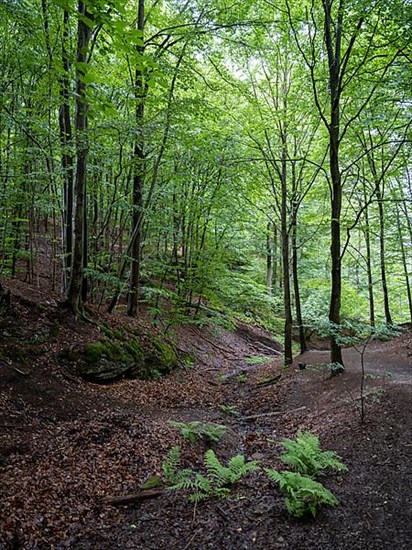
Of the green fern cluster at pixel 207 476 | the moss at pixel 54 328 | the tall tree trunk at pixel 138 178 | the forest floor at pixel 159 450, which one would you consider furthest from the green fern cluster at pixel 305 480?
the tall tree trunk at pixel 138 178

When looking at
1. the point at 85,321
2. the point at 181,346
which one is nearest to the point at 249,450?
the point at 85,321

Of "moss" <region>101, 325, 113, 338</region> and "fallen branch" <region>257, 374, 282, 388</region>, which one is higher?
"moss" <region>101, 325, 113, 338</region>

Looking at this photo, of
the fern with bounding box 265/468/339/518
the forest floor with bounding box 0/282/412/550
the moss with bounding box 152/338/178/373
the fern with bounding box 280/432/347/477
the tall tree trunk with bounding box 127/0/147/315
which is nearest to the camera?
the forest floor with bounding box 0/282/412/550

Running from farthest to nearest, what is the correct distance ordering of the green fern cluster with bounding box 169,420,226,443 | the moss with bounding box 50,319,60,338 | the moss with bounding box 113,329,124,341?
the moss with bounding box 113,329,124,341 → the moss with bounding box 50,319,60,338 → the green fern cluster with bounding box 169,420,226,443

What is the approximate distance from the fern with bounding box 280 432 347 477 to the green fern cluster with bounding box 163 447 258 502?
1.55ft

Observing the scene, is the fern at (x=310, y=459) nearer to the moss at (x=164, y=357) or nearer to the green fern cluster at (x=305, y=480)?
the green fern cluster at (x=305, y=480)

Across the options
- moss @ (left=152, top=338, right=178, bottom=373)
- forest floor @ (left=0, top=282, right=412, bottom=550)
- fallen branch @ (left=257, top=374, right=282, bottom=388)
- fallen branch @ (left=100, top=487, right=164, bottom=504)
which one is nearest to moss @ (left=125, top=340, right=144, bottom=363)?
moss @ (left=152, top=338, right=178, bottom=373)

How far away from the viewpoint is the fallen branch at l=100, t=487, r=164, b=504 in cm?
390

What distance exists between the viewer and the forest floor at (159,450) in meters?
3.34

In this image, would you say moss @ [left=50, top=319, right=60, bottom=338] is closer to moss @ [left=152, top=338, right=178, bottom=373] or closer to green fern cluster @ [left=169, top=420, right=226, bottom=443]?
moss @ [left=152, top=338, right=178, bottom=373]

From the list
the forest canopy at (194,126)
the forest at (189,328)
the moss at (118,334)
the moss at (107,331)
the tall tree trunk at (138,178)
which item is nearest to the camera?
the forest at (189,328)

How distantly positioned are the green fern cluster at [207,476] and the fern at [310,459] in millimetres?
473

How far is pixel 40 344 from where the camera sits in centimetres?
713


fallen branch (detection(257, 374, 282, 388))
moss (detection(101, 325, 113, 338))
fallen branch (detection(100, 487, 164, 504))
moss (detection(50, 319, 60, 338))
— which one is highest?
moss (detection(50, 319, 60, 338))
